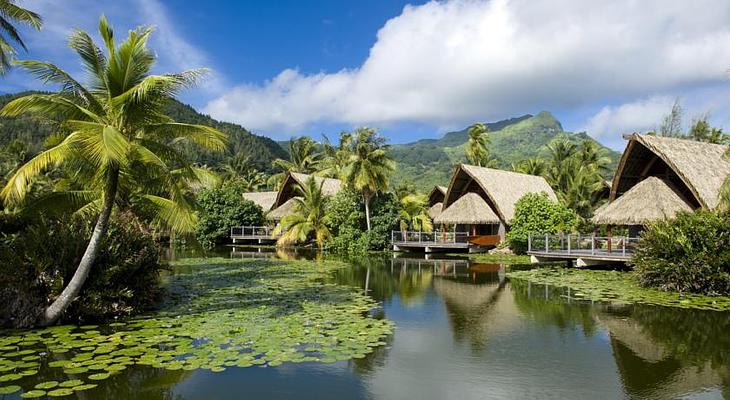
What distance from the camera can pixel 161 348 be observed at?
25.9ft

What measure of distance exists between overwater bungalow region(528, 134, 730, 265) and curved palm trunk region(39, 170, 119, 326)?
1752cm

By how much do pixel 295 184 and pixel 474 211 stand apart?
14697mm

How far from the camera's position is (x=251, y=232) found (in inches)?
1519

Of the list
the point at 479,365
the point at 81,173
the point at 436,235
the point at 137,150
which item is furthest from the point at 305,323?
the point at 436,235

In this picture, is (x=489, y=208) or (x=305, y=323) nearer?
(x=305, y=323)

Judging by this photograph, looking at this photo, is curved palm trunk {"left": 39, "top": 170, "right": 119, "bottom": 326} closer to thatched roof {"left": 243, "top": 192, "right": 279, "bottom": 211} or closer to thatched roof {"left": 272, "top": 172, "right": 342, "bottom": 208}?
thatched roof {"left": 272, "top": 172, "right": 342, "bottom": 208}

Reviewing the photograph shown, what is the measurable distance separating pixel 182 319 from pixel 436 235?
22371 millimetres

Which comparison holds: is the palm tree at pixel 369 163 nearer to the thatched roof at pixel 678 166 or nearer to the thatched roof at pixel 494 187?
the thatched roof at pixel 494 187

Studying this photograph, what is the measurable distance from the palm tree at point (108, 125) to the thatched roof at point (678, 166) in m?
17.3

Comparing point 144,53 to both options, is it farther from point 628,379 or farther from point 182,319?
point 628,379

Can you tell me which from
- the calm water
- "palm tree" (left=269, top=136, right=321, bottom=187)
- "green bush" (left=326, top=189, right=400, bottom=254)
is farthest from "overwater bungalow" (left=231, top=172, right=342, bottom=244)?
the calm water

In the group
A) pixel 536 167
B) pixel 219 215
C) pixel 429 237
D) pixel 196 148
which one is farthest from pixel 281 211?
pixel 196 148

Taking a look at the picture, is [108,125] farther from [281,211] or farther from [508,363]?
[281,211]

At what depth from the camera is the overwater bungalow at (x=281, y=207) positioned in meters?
37.6
